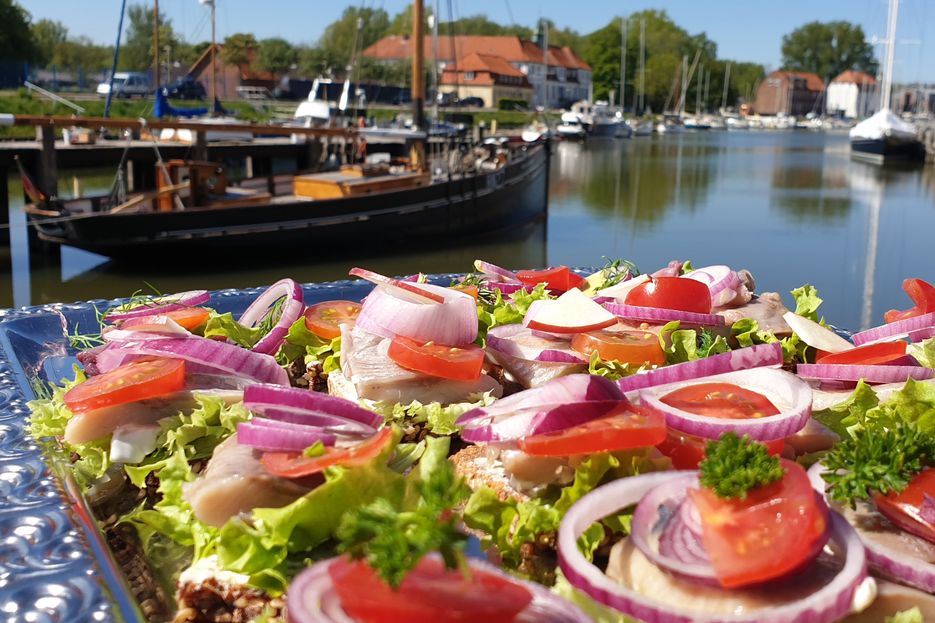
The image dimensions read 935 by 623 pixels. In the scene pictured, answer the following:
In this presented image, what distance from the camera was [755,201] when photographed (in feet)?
109

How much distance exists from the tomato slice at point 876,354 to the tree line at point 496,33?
1282 inches

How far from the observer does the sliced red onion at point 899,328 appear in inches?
119

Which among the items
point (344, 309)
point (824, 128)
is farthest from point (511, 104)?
point (344, 309)

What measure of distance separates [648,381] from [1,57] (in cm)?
7074

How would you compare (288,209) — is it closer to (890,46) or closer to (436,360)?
(436,360)

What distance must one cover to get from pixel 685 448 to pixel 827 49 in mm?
168146

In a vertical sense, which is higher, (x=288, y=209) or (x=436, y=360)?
(x=436, y=360)

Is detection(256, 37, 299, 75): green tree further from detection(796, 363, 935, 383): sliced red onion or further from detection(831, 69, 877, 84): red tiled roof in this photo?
detection(831, 69, 877, 84): red tiled roof

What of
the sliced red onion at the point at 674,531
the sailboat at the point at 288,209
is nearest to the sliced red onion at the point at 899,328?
the sliced red onion at the point at 674,531

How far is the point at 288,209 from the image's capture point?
18.5 metres

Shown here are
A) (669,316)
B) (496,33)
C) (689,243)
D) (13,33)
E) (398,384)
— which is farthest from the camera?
(496,33)

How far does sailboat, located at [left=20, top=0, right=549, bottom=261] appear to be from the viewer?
17.3 metres

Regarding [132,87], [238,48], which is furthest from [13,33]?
[238,48]

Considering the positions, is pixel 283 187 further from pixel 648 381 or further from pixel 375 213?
pixel 648 381
